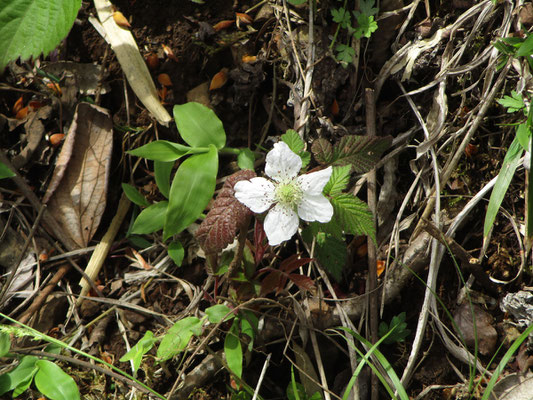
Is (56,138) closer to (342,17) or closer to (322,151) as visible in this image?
(322,151)

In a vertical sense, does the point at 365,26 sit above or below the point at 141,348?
above

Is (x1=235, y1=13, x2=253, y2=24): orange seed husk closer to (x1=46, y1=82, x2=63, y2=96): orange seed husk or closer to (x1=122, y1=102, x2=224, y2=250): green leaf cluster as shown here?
(x1=122, y1=102, x2=224, y2=250): green leaf cluster

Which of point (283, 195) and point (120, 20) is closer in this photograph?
point (283, 195)

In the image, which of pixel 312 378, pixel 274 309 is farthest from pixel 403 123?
pixel 312 378

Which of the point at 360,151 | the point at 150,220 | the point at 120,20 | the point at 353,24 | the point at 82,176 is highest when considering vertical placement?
the point at 120,20

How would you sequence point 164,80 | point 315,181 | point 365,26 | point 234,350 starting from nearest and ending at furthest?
1. point 315,181
2. point 234,350
3. point 365,26
4. point 164,80

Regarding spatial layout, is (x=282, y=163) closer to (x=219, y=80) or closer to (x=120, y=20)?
(x=219, y=80)

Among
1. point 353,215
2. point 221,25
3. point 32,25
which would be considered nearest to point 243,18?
point 221,25

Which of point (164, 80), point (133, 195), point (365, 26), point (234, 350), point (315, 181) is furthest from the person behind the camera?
point (164, 80)
